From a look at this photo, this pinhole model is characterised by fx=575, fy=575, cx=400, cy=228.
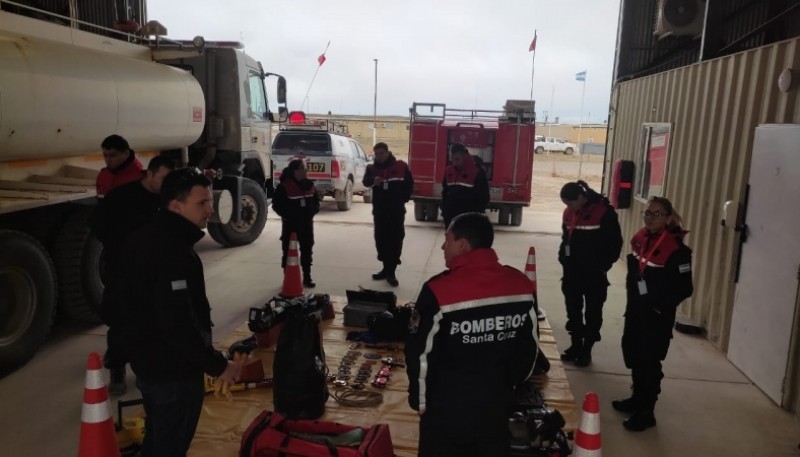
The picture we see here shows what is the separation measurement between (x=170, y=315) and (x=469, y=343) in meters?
1.29

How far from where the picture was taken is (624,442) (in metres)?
4.05

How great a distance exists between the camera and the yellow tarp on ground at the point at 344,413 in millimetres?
3523

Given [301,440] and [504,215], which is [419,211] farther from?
[301,440]

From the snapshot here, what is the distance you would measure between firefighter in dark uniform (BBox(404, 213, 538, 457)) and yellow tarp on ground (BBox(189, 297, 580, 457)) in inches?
42.4

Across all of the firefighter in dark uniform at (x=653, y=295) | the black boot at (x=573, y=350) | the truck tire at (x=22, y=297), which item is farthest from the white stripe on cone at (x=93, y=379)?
the black boot at (x=573, y=350)

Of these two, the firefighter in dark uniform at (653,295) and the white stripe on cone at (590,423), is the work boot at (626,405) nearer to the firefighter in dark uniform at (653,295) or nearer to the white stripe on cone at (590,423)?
the firefighter in dark uniform at (653,295)

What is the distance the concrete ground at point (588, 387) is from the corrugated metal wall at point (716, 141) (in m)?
0.44

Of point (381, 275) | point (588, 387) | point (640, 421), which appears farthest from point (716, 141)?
point (381, 275)

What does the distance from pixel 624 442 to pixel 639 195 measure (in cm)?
589

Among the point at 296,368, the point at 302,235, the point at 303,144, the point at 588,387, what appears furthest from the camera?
the point at 303,144

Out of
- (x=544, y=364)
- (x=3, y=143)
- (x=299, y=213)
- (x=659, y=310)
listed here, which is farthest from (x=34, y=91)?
(x=659, y=310)

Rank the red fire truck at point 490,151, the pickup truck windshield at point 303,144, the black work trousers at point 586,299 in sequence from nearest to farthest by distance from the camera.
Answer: the black work trousers at point 586,299 → the red fire truck at point 490,151 → the pickup truck windshield at point 303,144

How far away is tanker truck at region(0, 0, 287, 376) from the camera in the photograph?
15.7 ft

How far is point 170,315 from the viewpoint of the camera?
247 centimetres
